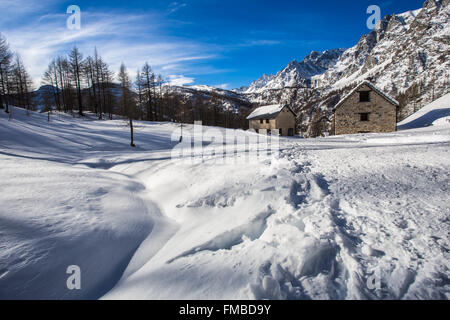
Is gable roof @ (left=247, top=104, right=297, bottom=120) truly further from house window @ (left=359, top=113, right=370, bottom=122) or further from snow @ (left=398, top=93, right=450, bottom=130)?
snow @ (left=398, top=93, right=450, bottom=130)

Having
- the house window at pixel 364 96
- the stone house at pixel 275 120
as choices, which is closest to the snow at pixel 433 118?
the house window at pixel 364 96

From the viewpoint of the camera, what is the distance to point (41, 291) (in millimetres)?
2574

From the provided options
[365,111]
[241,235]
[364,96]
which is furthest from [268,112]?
[241,235]

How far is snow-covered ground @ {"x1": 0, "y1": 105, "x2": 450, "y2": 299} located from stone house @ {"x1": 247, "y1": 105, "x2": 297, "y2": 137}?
33099 mm

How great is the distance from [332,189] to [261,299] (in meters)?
3.54

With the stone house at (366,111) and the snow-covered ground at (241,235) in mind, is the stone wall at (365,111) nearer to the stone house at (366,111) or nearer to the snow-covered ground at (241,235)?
the stone house at (366,111)

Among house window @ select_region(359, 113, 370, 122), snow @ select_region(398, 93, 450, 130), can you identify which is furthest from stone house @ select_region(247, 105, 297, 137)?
snow @ select_region(398, 93, 450, 130)

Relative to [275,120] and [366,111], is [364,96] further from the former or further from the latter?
[275,120]

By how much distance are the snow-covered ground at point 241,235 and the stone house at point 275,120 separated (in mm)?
33099

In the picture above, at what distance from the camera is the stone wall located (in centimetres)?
2283

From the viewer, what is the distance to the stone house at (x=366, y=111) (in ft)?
74.8

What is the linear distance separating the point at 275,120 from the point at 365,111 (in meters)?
16.2
